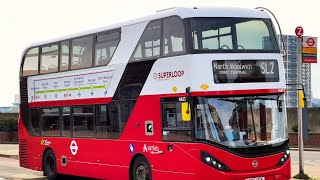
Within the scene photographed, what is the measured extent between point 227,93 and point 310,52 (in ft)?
17.6

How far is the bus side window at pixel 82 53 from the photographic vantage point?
15.2m

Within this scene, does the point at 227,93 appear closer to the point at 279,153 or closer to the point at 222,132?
the point at 222,132

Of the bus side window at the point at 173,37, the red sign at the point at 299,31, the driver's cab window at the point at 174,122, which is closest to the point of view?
the driver's cab window at the point at 174,122

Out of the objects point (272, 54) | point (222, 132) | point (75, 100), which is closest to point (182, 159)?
point (222, 132)

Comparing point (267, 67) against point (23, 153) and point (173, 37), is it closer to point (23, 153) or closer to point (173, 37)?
point (173, 37)

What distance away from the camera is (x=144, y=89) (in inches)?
518

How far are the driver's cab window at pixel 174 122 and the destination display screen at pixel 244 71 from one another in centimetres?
99

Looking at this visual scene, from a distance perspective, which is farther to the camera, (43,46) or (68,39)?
(43,46)

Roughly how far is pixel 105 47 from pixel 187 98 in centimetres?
379

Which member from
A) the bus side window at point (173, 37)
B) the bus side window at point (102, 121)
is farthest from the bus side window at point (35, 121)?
the bus side window at point (173, 37)

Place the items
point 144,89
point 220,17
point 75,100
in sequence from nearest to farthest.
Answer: point 220,17 → point 144,89 → point 75,100

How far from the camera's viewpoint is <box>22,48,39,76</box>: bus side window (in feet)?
59.1

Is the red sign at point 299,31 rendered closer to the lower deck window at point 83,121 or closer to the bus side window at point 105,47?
the bus side window at point 105,47

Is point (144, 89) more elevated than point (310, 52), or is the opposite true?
point (310, 52)
